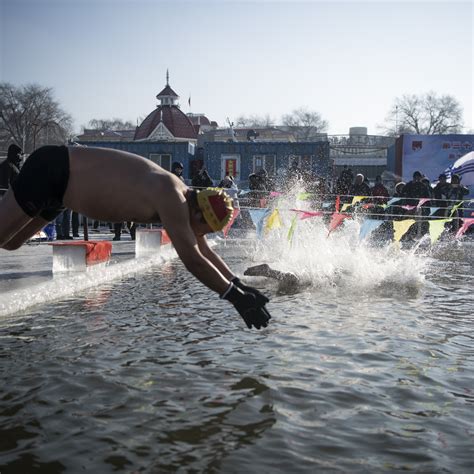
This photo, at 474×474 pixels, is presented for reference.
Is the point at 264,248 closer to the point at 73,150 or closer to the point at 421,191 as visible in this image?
the point at 421,191

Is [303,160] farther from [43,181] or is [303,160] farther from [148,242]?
[43,181]

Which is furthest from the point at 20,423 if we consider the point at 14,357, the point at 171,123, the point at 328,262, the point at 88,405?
the point at 171,123

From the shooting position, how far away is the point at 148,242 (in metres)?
12.5

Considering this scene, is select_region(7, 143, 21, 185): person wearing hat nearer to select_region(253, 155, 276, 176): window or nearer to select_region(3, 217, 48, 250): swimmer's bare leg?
select_region(3, 217, 48, 250): swimmer's bare leg

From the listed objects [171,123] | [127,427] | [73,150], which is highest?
[171,123]

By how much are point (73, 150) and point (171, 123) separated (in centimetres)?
5172

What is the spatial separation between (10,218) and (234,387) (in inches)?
84.4

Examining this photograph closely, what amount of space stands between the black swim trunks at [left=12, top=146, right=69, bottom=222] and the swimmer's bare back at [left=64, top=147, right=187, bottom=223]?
59 millimetres

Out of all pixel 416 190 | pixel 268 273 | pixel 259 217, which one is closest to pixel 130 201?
pixel 268 273

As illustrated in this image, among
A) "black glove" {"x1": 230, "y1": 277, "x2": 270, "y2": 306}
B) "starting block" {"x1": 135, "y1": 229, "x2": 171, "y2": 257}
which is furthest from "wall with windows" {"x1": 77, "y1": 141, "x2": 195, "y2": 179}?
"black glove" {"x1": 230, "y1": 277, "x2": 270, "y2": 306}

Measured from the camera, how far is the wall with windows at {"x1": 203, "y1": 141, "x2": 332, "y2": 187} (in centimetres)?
3584

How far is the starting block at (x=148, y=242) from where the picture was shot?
465 inches

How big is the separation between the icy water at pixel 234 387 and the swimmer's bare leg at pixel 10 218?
939 millimetres

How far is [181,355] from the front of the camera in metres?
4.71
